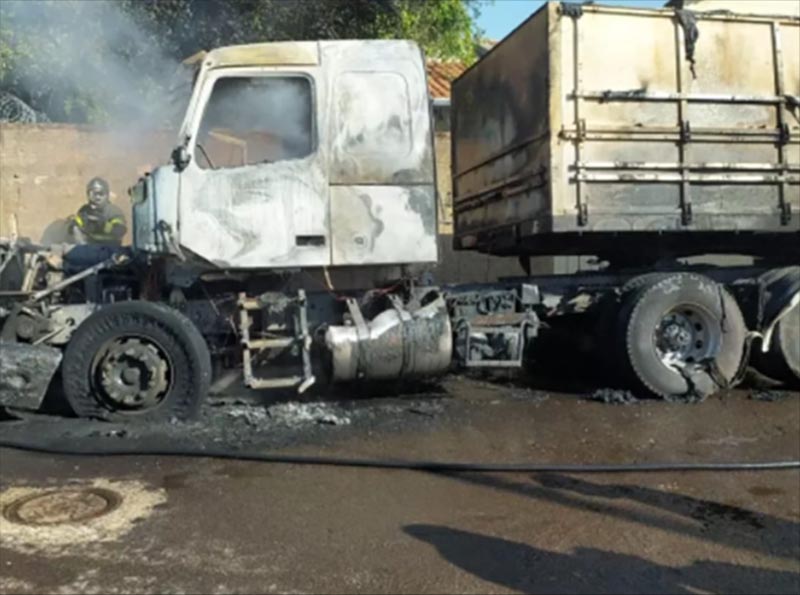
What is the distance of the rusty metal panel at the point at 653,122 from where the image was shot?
23.8ft

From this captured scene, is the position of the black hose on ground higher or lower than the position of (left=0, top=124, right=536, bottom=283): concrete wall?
lower

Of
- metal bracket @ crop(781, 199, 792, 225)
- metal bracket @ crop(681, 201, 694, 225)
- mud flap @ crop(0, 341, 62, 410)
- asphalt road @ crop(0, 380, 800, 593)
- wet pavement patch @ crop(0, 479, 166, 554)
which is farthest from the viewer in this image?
metal bracket @ crop(781, 199, 792, 225)

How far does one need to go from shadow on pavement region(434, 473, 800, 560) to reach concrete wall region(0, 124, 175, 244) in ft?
27.1

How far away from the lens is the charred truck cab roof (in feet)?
22.4

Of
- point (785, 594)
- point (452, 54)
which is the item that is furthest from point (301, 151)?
point (452, 54)

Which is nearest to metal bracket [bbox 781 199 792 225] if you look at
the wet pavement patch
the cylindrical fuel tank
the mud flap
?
the cylindrical fuel tank

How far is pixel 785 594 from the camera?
3.64 m

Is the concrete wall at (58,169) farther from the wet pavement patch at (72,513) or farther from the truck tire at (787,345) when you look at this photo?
the wet pavement patch at (72,513)

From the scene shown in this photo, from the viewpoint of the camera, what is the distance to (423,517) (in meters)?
4.64

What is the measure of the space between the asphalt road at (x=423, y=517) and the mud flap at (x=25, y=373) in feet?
0.74

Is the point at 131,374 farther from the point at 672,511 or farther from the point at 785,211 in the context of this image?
the point at 785,211

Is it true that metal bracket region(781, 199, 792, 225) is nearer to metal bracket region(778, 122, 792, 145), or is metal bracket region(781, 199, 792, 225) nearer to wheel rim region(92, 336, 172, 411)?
metal bracket region(778, 122, 792, 145)

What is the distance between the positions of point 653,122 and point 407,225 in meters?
2.30

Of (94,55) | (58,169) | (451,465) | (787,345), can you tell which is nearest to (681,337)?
(787,345)
